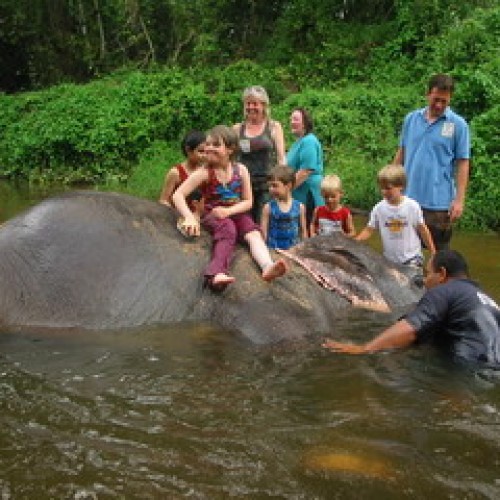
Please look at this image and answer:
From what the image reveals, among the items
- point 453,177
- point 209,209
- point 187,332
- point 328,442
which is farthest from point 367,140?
point 328,442

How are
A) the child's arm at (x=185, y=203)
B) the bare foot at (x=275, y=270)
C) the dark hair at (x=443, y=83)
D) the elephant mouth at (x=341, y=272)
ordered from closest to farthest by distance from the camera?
the bare foot at (x=275, y=270)
the child's arm at (x=185, y=203)
the elephant mouth at (x=341, y=272)
the dark hair at (x=443, y=83)

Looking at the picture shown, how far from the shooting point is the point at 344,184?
10.9 m

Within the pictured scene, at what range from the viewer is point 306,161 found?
6496mm

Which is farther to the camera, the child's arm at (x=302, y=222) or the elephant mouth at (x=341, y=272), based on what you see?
the child's arm at (x=302, y=222)

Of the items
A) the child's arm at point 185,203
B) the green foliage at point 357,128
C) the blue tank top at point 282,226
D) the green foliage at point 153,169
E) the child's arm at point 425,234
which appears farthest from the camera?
the green foliage at point 153,169

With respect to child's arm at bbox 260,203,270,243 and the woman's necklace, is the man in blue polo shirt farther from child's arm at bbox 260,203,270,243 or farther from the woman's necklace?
the woman's necklace

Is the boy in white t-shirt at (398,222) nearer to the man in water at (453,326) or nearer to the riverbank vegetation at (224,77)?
the man in water at (453,326)

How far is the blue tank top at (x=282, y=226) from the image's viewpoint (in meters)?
5.76

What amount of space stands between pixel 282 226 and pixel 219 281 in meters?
1.61

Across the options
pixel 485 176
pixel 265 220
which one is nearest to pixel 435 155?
pixel 265 220

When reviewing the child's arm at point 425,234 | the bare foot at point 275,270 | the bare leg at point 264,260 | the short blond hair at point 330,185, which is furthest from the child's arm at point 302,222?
the bare foot at point 275,270

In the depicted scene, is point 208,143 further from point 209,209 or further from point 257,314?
point 257,314

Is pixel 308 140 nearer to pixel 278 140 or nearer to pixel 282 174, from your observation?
pixel 278 140

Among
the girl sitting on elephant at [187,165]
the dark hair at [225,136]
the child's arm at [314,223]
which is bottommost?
the child's arm at [314,223]
